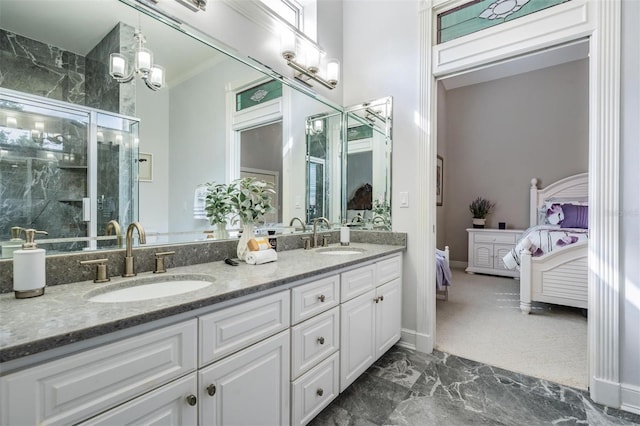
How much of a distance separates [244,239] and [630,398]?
7.74ft

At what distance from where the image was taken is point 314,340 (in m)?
1.49

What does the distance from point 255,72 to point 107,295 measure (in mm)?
1579

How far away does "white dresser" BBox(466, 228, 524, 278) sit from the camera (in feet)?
16.1

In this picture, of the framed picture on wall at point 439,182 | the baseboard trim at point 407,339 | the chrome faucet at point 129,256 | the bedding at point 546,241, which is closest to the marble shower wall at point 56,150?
the chrome faucet at point 129,256

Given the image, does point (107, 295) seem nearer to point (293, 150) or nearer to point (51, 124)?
point (51, 124)

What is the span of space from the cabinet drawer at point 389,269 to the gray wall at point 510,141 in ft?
12.4

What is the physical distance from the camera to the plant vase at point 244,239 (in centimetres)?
168

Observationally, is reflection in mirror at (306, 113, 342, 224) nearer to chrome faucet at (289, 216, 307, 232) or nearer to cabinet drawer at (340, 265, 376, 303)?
chrome faucet at (289, 216, 307, 232)

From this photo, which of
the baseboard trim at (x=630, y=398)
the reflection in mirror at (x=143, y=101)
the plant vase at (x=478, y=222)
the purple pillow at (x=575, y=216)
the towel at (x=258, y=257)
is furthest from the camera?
the plant vase at (x=478, y=222)

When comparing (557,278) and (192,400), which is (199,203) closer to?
(192,400)

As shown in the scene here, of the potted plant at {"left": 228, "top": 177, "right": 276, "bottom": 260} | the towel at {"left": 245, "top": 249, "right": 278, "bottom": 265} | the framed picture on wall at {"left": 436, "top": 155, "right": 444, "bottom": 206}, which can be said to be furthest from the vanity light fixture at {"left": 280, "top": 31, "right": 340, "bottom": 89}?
the framed picture on wall at {"left": 436, "top": 155, "right": 444, "bottom": 206}

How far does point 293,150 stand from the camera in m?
2.45

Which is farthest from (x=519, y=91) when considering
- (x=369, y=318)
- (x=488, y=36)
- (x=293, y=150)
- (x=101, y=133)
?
(x=101, y=133)

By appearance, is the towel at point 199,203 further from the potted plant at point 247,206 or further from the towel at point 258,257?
the towel at point 258,257
